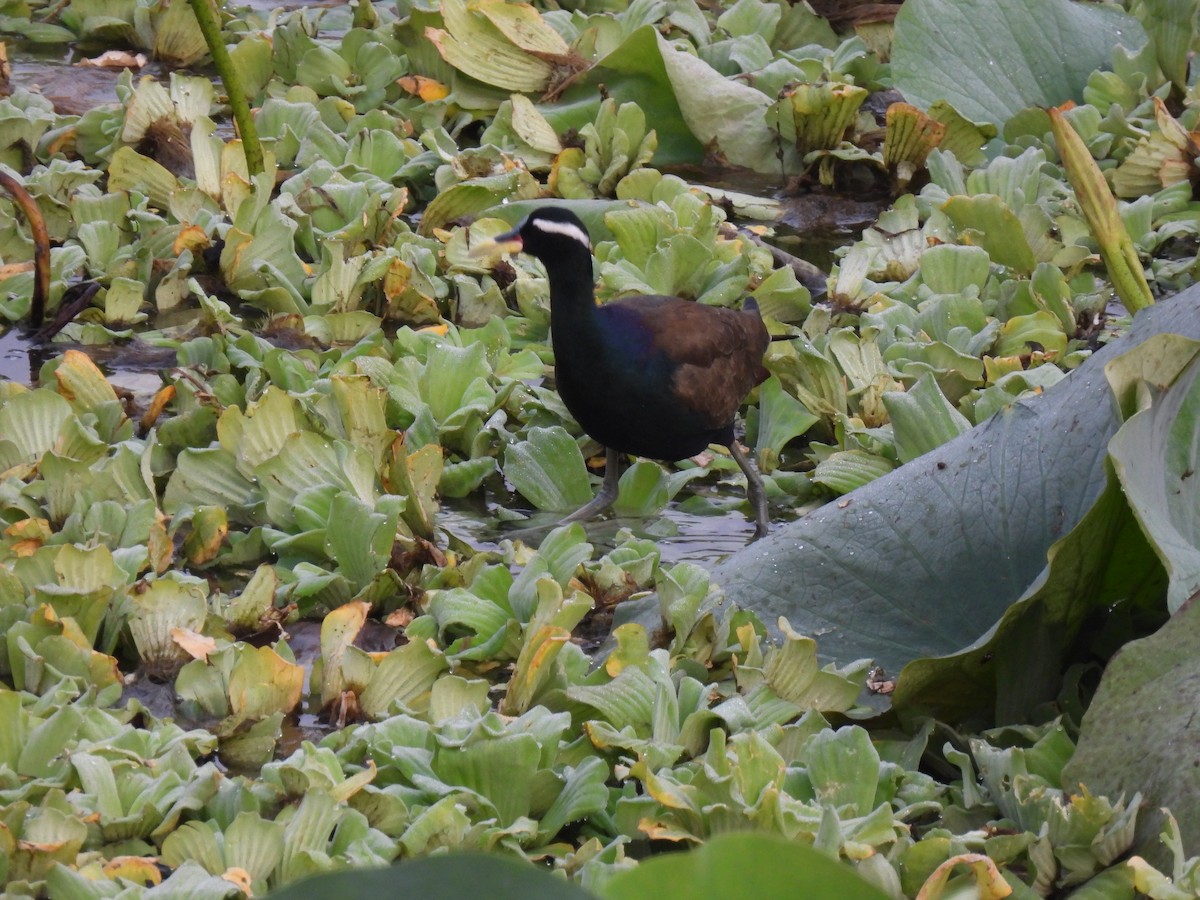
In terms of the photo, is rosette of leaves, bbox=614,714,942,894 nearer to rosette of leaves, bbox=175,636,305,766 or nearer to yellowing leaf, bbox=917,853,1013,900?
yellowing leaf, bbox=917,853,1013,900

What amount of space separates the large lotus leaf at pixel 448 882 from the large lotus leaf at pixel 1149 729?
173 cm

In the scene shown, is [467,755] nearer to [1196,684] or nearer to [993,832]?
[993,832]

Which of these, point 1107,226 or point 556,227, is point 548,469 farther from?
point 1107,226

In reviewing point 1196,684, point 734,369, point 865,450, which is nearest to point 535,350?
point 734,369

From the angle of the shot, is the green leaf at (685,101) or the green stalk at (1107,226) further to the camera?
the green leaf at (685,101)

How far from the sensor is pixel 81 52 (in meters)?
6.50

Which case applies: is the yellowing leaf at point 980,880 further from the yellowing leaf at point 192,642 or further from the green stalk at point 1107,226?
the green stalk at point 1107,226

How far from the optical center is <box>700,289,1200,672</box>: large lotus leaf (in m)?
2.94

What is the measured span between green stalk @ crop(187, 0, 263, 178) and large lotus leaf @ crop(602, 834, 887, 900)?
14.6 ft

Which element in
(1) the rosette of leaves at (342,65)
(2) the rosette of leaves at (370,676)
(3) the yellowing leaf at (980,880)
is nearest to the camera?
(3) the yellowing leaf at (980,880)

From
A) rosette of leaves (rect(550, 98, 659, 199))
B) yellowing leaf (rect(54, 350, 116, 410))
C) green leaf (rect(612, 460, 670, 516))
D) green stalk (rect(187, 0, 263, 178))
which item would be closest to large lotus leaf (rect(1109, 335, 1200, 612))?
green leaf (rect(612, 460, 670, 516))

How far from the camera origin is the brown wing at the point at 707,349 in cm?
409

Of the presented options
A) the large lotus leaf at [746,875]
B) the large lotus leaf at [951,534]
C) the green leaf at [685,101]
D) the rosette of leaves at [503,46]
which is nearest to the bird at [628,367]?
the large lotus leaf at [951,534]

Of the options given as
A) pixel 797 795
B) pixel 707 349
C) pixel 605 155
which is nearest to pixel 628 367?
pixel 707 349
